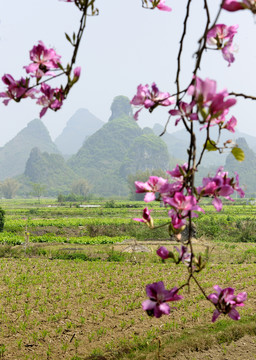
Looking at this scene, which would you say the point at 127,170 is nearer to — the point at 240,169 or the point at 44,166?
the point at 44,166

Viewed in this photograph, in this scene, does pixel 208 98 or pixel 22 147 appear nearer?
pixel 208 98

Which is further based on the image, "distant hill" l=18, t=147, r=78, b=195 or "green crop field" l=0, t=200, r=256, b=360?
"distant hill" l=18, t=147, r=78, b=195

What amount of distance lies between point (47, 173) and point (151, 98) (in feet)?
366

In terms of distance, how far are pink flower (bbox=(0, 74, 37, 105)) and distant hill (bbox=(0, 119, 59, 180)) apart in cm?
16456

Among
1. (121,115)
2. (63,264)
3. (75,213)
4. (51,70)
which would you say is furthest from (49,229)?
(121,115)

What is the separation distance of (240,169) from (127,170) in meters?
31.0

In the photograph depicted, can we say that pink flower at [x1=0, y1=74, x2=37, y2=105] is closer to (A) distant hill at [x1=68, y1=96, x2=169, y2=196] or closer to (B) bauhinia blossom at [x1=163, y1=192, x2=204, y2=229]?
(B) bauhinia blossom at [x1=163, y1=192, x2=204, y2=229]

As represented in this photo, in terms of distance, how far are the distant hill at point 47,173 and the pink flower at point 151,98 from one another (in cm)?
10448

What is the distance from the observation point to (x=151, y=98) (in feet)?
3.29

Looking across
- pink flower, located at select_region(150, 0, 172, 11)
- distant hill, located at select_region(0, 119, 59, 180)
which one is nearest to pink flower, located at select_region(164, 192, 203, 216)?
pink flower, located at select_region(150, 0, 172, 11)

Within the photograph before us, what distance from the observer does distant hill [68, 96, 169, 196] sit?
107m

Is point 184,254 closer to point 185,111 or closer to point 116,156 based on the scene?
point 185,111

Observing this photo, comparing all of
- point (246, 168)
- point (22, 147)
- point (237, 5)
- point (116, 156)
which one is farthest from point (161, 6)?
point (22, 147)

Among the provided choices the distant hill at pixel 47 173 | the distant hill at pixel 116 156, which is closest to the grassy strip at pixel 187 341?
the distant hill at pixel 116 156
